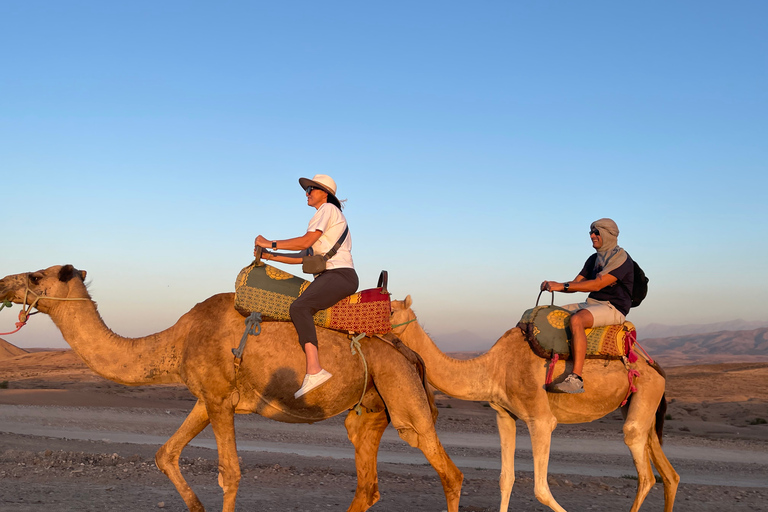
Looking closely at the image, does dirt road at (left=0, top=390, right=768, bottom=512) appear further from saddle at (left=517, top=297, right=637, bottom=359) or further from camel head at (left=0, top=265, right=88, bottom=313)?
camel head at (left=0, top=265, right=88, bottom=313)

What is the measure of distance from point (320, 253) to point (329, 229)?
10.4 inches

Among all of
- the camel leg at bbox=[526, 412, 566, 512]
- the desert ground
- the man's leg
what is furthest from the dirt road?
the man's leg

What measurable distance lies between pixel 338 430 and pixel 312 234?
68.6 ft

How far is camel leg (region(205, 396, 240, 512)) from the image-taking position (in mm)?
6812

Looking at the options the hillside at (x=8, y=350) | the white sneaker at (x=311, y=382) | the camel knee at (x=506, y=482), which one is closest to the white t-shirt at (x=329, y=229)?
the white sneaker at (x=311, y=382)

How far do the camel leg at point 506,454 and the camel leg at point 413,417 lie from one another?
1455 mm

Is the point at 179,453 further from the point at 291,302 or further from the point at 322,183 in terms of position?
the point at 322,183

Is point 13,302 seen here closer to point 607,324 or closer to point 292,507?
point 292,507

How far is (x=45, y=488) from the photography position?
10031 millimetres

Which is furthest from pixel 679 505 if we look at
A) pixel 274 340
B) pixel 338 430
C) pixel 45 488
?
pixel 338 430

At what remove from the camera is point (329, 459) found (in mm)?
16172

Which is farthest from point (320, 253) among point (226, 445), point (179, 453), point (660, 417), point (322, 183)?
point (660, 417)

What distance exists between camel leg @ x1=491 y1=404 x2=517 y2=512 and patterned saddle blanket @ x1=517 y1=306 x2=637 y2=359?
39.1 inches

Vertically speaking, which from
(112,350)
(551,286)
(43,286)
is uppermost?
(43,286)
